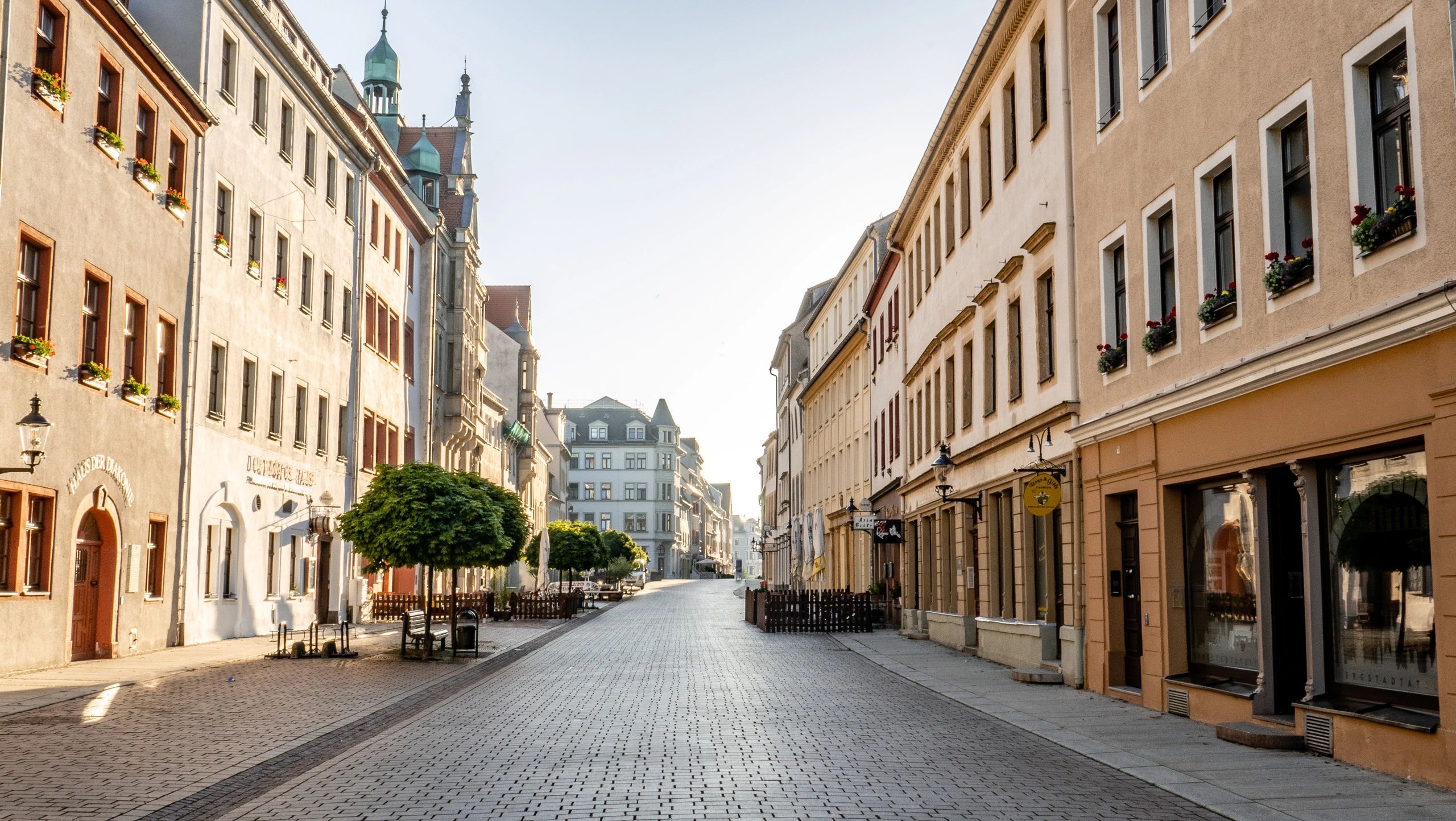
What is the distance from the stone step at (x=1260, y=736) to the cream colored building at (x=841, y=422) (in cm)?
3020

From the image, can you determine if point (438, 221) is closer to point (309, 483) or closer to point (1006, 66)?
point (309, 483)

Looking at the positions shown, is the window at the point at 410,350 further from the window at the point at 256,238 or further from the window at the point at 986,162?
the window at the point at 986,162

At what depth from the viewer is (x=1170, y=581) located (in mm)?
15680

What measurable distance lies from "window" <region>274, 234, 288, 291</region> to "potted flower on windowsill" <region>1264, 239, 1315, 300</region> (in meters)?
25.9

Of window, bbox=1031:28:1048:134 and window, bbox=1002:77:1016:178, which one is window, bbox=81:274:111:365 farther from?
window, bbox=1031:28:1048:134

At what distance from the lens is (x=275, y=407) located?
3394 cm

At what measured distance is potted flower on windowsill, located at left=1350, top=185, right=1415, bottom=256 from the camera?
1029 centimetres

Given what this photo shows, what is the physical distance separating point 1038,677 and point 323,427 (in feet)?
80.1

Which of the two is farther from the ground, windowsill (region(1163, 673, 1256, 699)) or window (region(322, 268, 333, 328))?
window (region(322, 268, 333, 328))

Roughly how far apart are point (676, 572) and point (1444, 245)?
145418 millimetres

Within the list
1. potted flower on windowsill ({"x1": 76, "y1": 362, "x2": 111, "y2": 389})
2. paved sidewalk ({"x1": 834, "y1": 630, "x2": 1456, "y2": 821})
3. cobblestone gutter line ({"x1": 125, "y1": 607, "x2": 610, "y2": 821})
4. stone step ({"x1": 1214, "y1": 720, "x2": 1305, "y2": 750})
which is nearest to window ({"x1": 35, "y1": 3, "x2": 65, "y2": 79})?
potted flower on windowsill ({"x1": 76, "y1": 362, "x2": 111, "y2": 389})

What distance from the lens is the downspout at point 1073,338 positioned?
18797 millimetres

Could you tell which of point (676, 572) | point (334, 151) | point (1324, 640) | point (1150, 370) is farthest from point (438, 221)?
point (676, 572)

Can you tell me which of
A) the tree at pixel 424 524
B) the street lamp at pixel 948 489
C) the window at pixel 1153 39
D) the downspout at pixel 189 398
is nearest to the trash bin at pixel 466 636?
the tree at pixel 424 524
